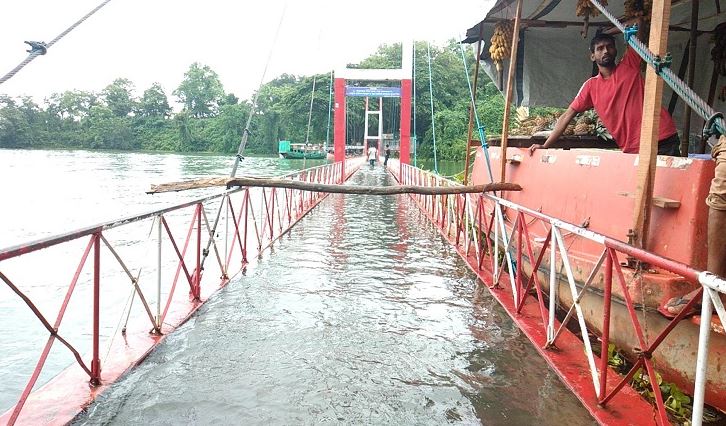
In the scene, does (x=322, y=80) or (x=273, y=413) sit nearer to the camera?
(x=273, y=413)

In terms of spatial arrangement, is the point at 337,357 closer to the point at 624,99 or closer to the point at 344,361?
the point at 344,361

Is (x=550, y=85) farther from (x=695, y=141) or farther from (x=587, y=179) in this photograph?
(x=587, y=179)

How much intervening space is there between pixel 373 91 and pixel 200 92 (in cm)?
5774

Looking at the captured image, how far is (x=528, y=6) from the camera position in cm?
622

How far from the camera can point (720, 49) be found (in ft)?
17.8

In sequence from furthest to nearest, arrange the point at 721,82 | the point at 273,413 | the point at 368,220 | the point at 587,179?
1. the point at 368,220
2. the point at 721,82
3. the point at 587,179
4. the point at 273,413

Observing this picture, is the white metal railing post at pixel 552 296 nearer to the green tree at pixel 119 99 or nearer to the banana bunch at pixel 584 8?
the banana bunch at pixel 584 8

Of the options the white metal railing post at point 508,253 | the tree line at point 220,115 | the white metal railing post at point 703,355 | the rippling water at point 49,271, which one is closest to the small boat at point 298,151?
the tree line at point 220,115

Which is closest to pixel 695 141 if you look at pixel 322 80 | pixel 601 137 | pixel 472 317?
pixel 601 137

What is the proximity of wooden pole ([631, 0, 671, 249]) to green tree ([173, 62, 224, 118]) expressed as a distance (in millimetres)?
77168

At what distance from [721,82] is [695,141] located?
58.7 inches

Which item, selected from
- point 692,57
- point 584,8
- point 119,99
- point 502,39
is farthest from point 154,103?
point 692,57

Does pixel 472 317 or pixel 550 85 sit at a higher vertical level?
pixel 550 85

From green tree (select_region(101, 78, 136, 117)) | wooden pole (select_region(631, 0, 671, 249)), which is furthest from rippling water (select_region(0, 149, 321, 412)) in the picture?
green tree (select_region(101, 78, 136, 117))
